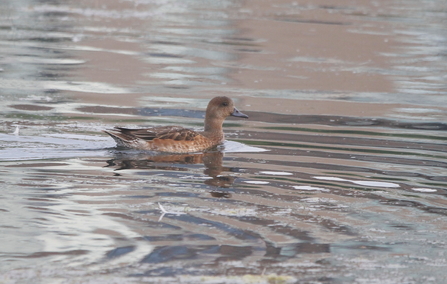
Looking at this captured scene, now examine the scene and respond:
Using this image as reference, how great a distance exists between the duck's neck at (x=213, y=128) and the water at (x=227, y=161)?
29 cm

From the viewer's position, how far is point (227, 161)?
372 inches

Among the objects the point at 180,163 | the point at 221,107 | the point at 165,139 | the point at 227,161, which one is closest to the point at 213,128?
the point at 221,107

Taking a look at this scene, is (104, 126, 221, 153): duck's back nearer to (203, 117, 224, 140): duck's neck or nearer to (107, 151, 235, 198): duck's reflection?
(107, 151, 235, 198): duck's reflection

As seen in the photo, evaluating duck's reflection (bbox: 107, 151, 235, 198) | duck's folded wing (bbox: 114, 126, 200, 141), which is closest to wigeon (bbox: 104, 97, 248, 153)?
duck's folded wing (bbox: 114, 126, 200, 141)

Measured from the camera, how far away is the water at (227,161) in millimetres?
5691

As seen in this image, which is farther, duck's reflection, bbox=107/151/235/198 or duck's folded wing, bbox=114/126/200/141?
duck's folded wing, bbox=114/126/200/141

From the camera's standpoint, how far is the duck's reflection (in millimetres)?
8250

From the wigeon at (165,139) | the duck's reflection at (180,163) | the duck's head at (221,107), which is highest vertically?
the duck's head at (221,107)

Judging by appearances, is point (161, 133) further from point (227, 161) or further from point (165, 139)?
point (227, 161)

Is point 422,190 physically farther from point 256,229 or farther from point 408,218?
point 256,229

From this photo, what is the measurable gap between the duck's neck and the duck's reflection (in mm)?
526

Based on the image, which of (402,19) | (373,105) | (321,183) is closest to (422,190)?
(321,183)

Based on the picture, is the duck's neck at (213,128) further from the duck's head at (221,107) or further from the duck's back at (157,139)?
the duck's back at (157,139)

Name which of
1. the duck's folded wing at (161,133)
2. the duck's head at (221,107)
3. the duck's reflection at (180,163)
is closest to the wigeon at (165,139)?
the duck's folded wing at (161,133)
